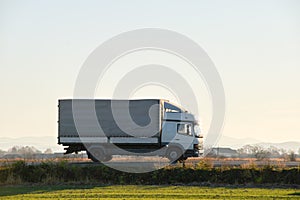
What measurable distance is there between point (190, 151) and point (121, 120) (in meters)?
5.14

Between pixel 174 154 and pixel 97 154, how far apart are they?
5104 millimetres

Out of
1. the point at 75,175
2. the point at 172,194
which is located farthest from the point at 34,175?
the point at 172,194

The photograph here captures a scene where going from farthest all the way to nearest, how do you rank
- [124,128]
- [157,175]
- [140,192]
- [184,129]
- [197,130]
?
[197,130] < [184,129] < [124,128] < [157,175] < [140,192]

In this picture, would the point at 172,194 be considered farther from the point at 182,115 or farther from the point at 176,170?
the point at 182,115

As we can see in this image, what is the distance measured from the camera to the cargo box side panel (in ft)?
146

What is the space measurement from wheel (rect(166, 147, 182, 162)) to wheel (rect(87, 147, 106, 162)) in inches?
170

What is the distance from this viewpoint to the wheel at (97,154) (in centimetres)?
4503

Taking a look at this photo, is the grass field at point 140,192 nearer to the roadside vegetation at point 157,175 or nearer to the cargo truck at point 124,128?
the roadside vegetation at point 157,175

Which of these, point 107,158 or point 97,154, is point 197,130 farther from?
point 97,154

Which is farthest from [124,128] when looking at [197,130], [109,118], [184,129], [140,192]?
[140,192]

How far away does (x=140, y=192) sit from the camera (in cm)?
3155

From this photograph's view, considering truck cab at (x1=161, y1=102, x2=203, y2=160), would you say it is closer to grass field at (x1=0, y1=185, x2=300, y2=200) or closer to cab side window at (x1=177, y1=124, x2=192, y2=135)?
cab side window at (x1=177, y1=124, x2=192, y2=135)

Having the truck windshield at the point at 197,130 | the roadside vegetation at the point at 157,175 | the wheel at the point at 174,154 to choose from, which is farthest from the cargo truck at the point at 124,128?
the roadside vegetation at the point at 157,175

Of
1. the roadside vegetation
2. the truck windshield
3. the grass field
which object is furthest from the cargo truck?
the grass field
